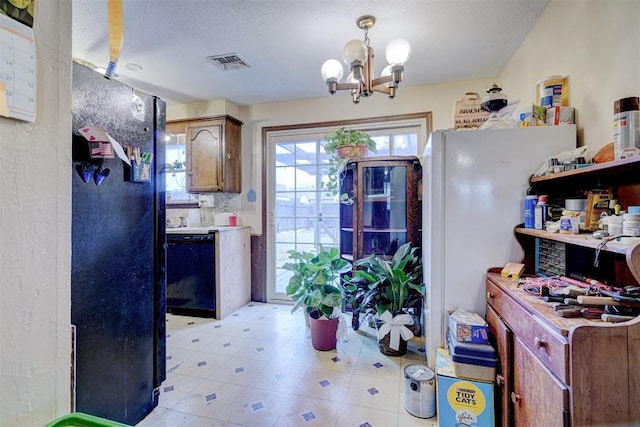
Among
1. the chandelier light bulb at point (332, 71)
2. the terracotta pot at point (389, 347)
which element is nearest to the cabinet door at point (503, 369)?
the terracotta pot at point (389, 347)

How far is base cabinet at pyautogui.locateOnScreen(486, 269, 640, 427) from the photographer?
2.65ft

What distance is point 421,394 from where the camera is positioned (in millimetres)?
1689

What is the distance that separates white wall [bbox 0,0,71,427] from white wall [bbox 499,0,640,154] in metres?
1.97

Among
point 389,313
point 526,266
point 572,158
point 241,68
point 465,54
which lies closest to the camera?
point 572,158

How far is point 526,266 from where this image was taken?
167 cm

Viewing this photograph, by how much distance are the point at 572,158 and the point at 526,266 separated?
2.01ft

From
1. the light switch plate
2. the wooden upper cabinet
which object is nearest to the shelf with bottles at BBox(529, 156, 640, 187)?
the wooden upper cabinet

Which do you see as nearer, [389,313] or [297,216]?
Result: [389,313]

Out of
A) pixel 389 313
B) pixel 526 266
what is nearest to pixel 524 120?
pixel 526 266

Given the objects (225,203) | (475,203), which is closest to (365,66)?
(475,203)

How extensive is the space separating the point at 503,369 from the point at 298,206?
2689 millimetres

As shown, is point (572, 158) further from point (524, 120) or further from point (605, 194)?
point (524, 120)

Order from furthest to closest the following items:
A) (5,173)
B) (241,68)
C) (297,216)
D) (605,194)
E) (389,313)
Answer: (297,216), (241,68), (389,313), (605,194), (5,173)

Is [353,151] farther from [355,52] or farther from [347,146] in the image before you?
[355,52]
